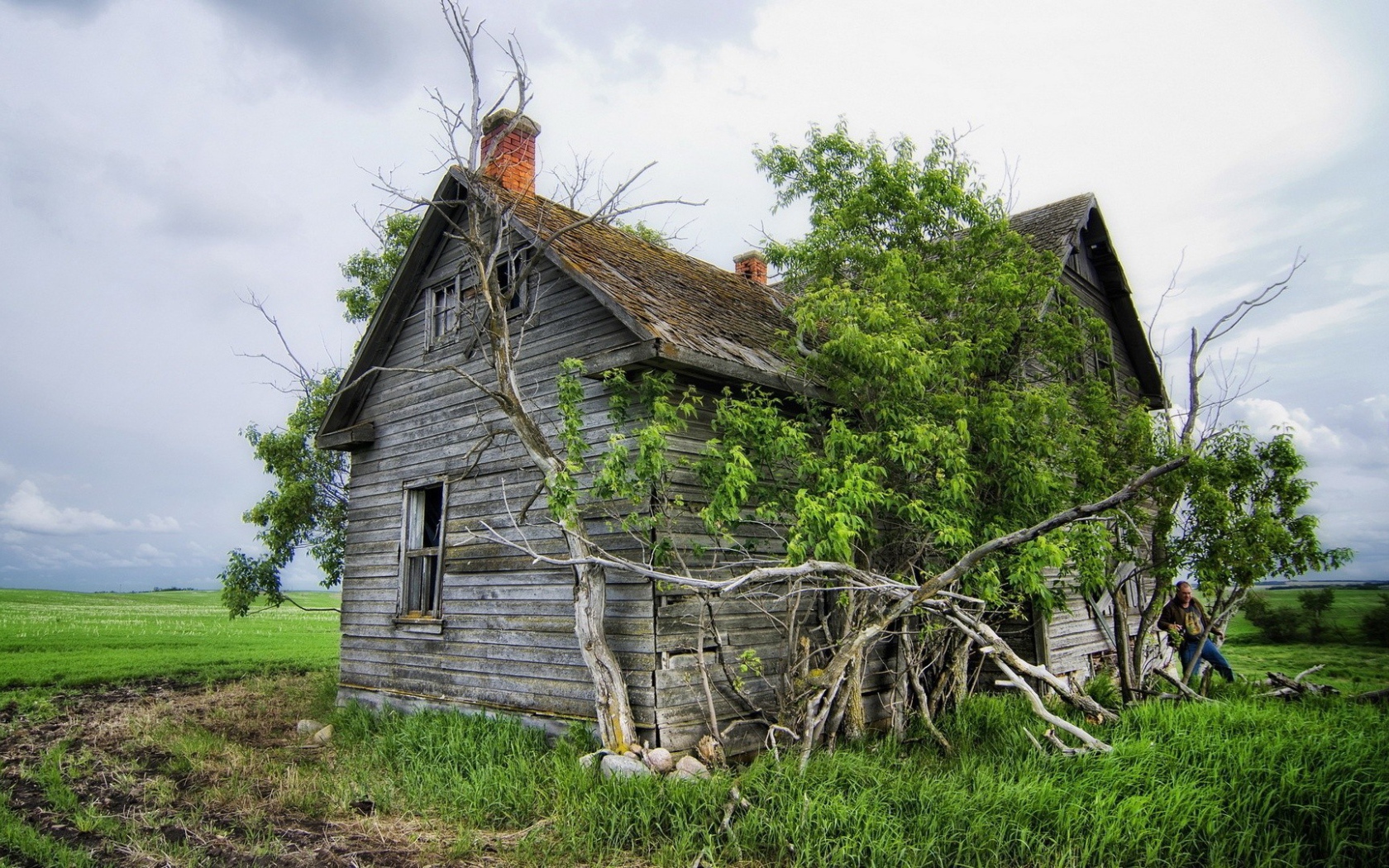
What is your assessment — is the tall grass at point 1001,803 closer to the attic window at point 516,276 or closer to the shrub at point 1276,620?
the attic window at point 516,276

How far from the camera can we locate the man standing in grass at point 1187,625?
10.7 meters

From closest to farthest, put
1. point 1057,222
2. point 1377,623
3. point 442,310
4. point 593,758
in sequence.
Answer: point 593,758, point 442,310, point 1377,623, point 1057,222

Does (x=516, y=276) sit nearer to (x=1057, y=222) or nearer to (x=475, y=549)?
(x=475, y=549)

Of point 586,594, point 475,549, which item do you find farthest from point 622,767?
point 475,549

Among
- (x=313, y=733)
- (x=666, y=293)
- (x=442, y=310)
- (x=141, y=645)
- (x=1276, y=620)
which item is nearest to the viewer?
(x=666, y=293)

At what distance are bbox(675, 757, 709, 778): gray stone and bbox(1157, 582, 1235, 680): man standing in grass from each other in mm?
7661

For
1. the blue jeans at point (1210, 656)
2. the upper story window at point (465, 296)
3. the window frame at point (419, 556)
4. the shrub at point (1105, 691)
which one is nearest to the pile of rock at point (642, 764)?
the window frame at point (419, 556)

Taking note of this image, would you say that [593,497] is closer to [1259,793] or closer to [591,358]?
[591,358]

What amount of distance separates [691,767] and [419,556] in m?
5.51

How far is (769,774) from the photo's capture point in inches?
249

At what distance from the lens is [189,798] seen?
7547 millimetres

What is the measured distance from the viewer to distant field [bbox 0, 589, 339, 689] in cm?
1630

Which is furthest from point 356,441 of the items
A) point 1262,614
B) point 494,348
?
point 1262,614

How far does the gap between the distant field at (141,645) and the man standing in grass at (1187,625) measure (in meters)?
17.5
